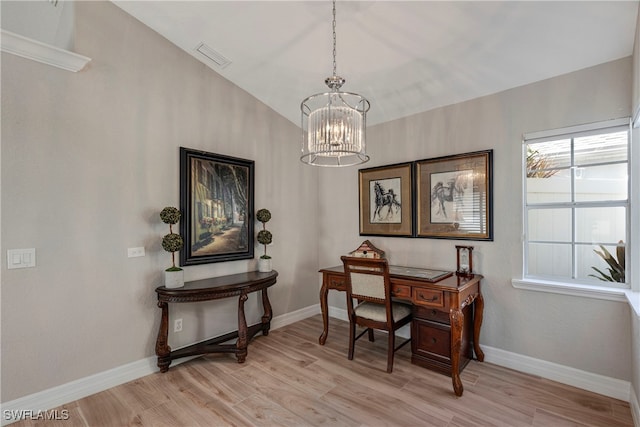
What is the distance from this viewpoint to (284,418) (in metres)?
2.14

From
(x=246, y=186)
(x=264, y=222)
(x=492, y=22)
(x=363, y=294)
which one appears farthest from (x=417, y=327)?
(x=492, y=22)

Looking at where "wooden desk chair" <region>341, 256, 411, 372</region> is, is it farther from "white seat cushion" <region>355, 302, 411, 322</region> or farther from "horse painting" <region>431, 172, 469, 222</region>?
"horse painting" <region>431, 172, 469, 222</region>

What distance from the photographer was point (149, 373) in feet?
9.05

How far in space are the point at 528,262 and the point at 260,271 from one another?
2.71 meters

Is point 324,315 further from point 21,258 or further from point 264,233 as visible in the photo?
point 21,258

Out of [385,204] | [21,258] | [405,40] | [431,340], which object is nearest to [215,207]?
[21,258]

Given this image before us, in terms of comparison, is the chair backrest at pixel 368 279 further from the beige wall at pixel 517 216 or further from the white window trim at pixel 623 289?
the white window trim at pixel 623 289

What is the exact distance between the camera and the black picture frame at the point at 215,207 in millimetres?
3031

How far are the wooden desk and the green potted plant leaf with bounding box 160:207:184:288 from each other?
6.52 feet

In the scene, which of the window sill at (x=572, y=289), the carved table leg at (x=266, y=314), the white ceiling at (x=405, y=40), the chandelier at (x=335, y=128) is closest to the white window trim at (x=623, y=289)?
the window sill at (x=572, y=289)

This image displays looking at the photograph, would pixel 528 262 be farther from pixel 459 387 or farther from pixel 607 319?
pixel 459 387

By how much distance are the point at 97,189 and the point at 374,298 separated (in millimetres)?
2597

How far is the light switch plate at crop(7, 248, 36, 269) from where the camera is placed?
2146 millimetres

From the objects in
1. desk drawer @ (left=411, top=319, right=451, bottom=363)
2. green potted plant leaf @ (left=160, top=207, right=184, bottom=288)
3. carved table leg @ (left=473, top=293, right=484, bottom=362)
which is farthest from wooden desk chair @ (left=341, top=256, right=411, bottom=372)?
green potted plant leaf @ (left=160, top=207, right=184, bottom=288)
